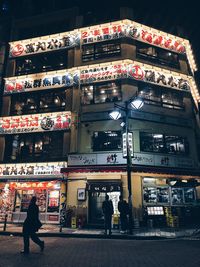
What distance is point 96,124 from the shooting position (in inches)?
686

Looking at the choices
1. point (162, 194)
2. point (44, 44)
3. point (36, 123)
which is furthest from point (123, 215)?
point (44, 44)

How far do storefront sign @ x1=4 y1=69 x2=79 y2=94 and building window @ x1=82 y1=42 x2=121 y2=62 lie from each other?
216 centimetres

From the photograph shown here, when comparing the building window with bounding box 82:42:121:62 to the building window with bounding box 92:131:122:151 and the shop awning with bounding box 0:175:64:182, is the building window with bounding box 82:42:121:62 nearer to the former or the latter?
the building window with bounding box 92:131:122:151

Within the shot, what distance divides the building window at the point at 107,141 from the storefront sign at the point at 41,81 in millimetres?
5049

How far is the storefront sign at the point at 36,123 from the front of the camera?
59.3 feet

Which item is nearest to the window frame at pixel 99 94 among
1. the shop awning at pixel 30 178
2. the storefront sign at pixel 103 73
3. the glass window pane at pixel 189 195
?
the storefront sign at pixel 103 73

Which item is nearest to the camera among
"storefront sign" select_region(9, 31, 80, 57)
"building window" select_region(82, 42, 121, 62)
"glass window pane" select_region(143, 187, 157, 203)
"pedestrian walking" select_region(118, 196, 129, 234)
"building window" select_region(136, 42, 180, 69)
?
"pedestrian walking" select_region(118, 196, 129, 234)

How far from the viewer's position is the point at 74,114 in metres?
17.9

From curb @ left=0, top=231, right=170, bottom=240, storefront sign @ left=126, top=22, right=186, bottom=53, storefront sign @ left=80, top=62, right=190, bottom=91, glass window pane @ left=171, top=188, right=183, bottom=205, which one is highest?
storefront sign @ left=126, top=22, right=186, bottom=53

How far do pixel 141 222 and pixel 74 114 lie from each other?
31.3 ft

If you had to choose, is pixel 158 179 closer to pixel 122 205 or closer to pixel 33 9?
pixel 122 205

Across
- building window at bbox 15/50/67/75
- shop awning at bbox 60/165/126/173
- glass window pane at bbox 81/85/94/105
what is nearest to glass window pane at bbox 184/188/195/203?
shop awning at bbox 60/165/126/173

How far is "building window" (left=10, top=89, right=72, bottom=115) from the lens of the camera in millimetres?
19188

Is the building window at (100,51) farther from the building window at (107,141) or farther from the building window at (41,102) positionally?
the building window at (107,141)
